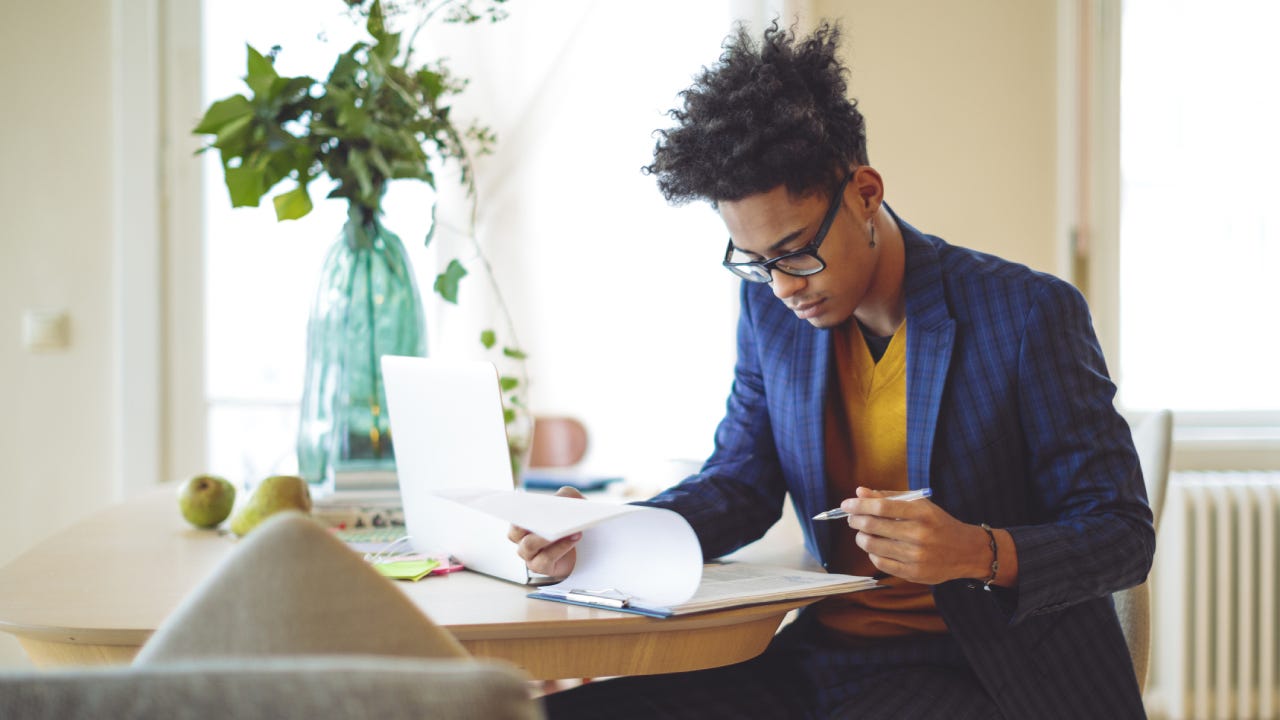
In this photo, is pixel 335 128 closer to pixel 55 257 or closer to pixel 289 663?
pixel 289 663

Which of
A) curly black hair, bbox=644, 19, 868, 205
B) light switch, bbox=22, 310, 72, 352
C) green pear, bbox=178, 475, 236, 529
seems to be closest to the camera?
curly black hair, bbox=644, 19, 868, 205

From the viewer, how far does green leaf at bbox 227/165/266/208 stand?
5.42ft

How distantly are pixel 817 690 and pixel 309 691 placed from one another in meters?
1.05

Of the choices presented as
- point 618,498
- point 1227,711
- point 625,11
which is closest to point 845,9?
point 625,11

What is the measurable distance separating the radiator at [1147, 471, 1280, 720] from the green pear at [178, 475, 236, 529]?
2429 mm

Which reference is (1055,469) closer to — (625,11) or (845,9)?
(845,9)

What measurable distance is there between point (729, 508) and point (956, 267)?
46 cm

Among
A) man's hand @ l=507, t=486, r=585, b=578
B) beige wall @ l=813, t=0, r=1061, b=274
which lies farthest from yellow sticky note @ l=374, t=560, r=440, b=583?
beige wall @ l=813, t=0, r=1061, b=274

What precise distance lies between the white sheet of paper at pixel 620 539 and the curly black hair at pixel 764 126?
445mm

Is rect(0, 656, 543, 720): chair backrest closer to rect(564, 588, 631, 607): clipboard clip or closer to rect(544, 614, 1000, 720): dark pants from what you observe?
rect(564, 588, 631, 607): clipboard clip

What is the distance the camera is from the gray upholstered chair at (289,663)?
14.7 inches

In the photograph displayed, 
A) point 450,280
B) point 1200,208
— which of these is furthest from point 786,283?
point 1200,208

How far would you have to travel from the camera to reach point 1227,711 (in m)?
2.78

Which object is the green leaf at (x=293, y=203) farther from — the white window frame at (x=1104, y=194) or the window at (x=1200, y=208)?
the window at (x=1200, y=208)
